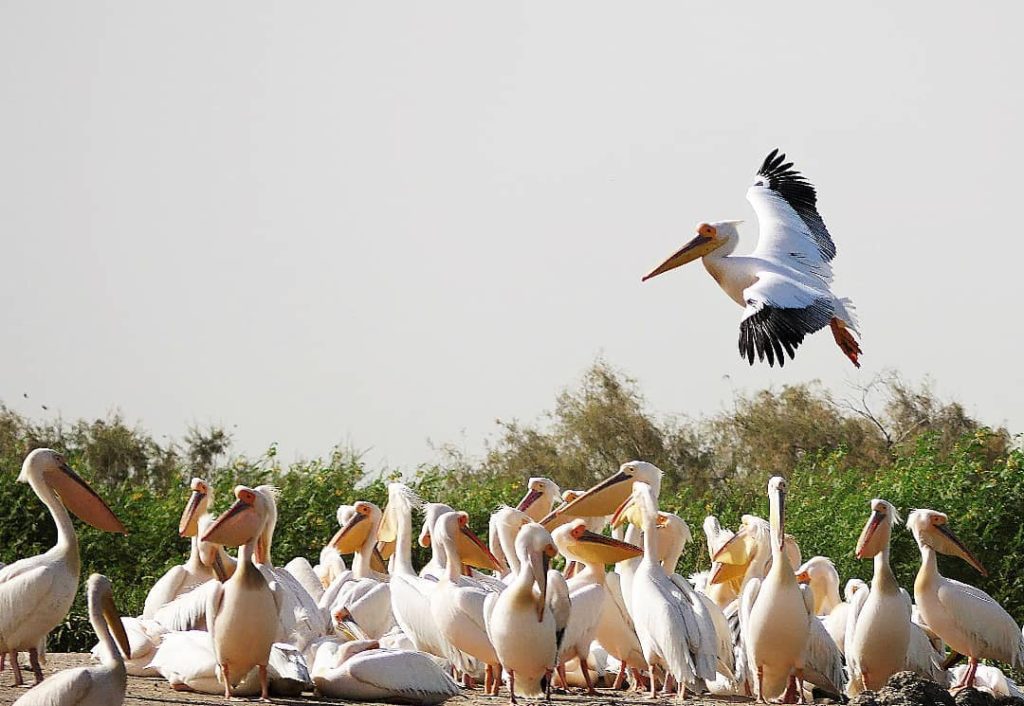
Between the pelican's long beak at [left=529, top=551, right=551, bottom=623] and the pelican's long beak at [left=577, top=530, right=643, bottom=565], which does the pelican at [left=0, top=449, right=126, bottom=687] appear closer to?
the pelican's long beak at [left=529, top=551, right=551, bottom=623]

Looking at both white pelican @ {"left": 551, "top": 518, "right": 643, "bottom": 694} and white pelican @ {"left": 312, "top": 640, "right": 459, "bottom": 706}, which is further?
white pelican @ {"left": 551, "top": 518, "right": 643, "bottom": 694}

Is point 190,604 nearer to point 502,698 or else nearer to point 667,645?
point 502,698

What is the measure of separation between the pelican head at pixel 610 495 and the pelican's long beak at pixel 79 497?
2.59 meters

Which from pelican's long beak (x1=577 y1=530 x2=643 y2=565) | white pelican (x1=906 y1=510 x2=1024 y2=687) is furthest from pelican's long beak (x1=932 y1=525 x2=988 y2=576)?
pelican's long beak (x1=577 y1=530 x2=643 y2=565)

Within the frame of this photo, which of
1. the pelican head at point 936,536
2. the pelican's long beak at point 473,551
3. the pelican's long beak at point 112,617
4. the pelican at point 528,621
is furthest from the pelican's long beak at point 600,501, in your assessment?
the pelican's long beak at point 112,617

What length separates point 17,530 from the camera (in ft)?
43.5

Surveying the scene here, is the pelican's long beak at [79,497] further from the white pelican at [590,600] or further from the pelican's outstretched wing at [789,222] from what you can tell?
the pelican's outstretched wing at [789,222]

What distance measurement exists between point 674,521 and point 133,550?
18.6 ft

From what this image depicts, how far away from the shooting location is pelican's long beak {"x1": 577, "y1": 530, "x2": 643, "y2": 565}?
8.23 meters

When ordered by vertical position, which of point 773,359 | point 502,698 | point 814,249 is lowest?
point 502,698

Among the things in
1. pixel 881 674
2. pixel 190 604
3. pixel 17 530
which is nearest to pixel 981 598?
pixel 881 674

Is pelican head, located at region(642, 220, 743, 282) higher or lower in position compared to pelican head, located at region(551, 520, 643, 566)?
higher

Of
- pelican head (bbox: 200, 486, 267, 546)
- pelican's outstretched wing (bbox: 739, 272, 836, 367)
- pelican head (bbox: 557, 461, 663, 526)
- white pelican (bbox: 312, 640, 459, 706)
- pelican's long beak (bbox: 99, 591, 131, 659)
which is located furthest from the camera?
pelican head (bbox: 557, 461, 663, 526)

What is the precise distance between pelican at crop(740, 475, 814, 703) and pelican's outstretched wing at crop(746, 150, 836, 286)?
2454mm
